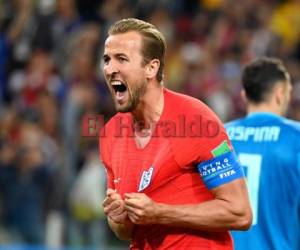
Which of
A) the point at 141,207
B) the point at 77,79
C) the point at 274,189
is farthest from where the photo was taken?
the point at 77,79

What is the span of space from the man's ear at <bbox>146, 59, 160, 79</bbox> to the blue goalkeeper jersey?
1474 mm

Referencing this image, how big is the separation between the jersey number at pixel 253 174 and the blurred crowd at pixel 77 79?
473 cm

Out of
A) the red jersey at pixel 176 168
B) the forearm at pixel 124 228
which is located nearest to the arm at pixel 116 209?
the forearm at pixel 124 228

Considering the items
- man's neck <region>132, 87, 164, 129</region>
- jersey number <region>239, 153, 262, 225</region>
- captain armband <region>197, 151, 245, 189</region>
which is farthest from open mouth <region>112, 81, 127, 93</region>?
jersey number <region>239, 153, 262, 225</region>

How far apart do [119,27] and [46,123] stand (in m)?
6.47

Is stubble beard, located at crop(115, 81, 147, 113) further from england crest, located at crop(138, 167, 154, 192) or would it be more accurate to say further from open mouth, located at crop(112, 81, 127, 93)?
england crest, located at crop(138, 167, 154, 192)

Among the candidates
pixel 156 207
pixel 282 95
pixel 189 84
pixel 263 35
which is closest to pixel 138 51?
pixel 156 207

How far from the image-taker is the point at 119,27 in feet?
14.5

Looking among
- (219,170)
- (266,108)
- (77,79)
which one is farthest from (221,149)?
(77,79)

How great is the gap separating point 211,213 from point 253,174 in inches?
60.8

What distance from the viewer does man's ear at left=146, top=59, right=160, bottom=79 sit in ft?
14.4

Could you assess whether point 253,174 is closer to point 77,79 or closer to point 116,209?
point 116,209

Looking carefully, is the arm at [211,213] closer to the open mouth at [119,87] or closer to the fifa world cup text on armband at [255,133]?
the open mouth at [119,87]

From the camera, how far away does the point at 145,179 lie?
434 centimetres
